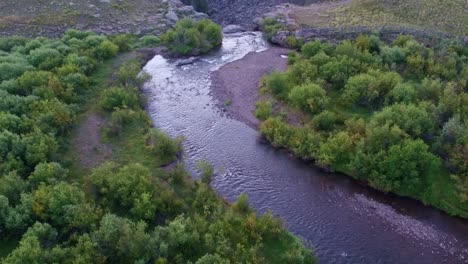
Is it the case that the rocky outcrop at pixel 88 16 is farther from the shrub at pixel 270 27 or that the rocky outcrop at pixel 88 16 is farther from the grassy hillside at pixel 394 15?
the grassy hillside at pixel 394 15

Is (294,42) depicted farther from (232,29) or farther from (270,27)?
(232,29)

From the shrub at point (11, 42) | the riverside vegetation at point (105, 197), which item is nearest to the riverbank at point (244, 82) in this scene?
the riverside vegetation at point (105, 197)

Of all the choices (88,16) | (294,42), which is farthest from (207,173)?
(88,16)

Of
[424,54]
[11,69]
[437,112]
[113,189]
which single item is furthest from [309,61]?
[11,69]

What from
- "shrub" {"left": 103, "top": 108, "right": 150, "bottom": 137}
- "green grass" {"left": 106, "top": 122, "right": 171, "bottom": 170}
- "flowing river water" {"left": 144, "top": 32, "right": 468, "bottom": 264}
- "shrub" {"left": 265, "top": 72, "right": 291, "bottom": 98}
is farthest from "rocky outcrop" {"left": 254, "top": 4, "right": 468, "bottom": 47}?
"green grass" {"left": 106, "top": 122, "right": 171, "bottom": 170}

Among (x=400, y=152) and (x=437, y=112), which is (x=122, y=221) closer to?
(x=400, y=152)

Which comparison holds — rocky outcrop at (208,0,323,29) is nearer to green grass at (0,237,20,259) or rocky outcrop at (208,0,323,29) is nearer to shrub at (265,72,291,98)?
shrub at (265,72,291,98)
